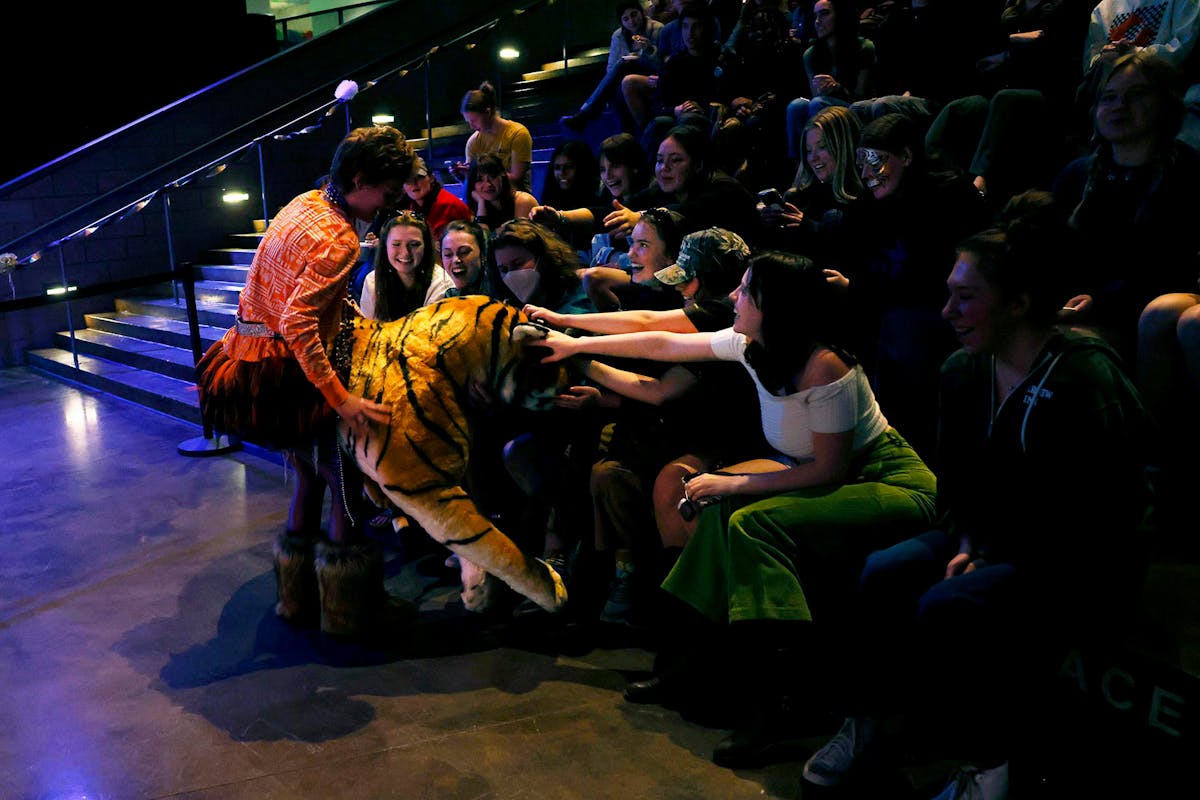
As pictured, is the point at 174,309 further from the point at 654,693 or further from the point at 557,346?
the point at 654,693

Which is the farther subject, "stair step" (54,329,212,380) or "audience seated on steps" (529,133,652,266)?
"stair step" (54,329,212,380)

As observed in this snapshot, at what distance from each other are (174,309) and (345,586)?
5591mm

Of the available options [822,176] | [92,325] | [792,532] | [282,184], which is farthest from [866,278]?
[92,325]

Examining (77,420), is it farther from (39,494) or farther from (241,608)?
(241,608)

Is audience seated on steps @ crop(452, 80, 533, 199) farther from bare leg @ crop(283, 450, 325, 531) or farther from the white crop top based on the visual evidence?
the white crop top

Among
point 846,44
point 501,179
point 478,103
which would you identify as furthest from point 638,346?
point 478,103

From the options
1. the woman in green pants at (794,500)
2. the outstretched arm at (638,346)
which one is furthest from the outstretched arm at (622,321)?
the woman in green pants at (794,500)

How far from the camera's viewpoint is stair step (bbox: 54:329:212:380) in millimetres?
6875

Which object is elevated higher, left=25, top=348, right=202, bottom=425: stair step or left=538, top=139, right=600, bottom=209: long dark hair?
left=538, top=139, right=600, bottom=209: long dark hair

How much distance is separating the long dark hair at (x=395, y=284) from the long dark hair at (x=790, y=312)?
158 cm

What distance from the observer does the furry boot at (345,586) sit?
10.8 feet

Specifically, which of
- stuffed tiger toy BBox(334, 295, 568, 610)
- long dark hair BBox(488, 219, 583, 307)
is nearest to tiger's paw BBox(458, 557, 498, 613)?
stuffed tiger toy BBox(334, 295, 568, 610)

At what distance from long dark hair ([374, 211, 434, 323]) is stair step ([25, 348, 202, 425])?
8.39 feet

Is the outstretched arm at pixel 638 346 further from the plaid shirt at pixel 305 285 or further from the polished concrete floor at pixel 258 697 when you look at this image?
the polished concrete floor at pixel 258 697
